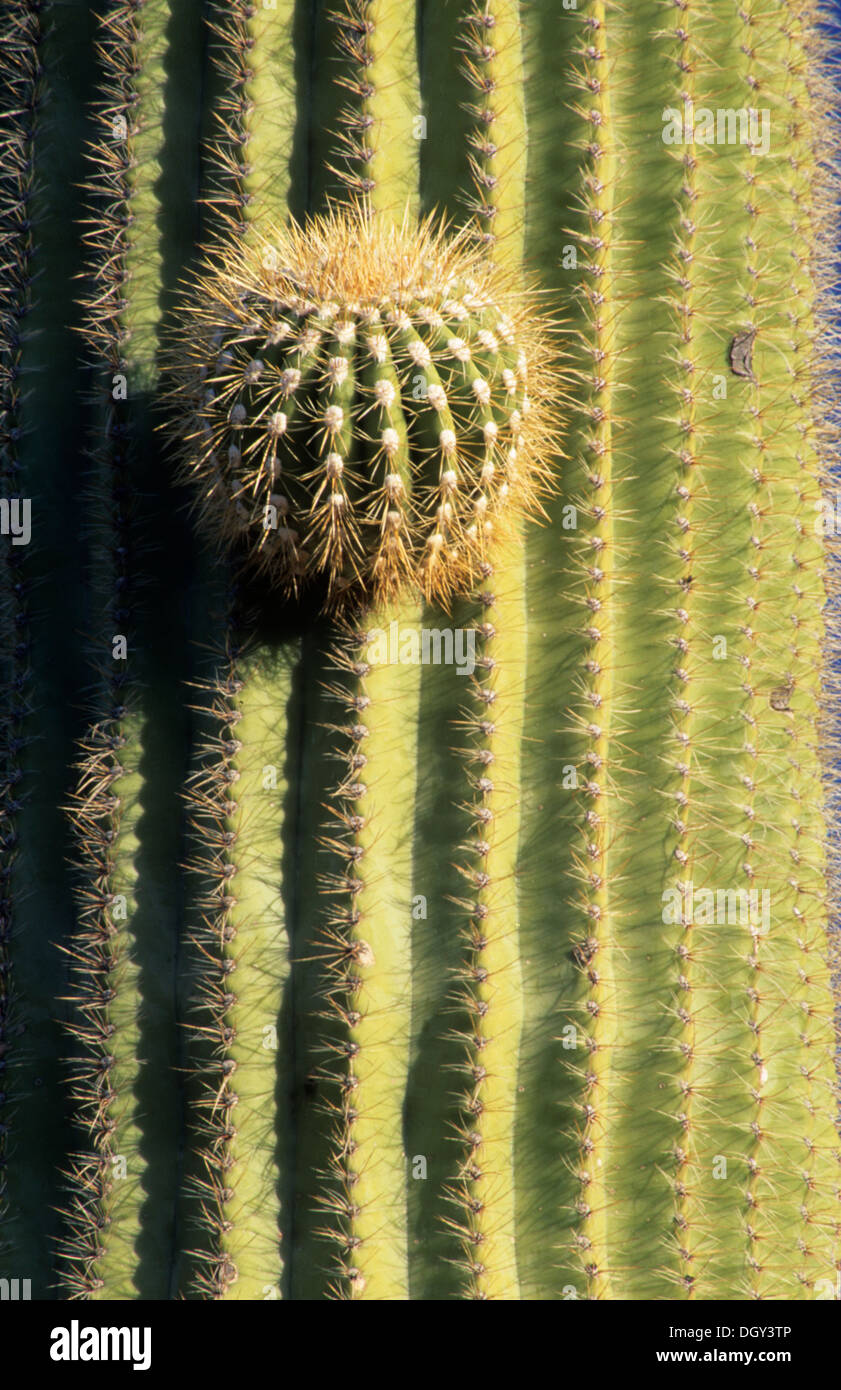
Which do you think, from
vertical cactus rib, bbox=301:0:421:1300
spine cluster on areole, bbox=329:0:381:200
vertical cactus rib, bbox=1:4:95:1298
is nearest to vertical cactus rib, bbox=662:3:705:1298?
vertical cactus rib, bbox=301:0:421:1300

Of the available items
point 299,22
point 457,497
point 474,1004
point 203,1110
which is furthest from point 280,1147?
point 299,22

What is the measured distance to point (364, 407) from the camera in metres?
3.29

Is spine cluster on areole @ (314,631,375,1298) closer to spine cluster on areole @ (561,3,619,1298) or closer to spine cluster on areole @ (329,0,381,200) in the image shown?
spine cluster on areole @ (561,3,619,1298)

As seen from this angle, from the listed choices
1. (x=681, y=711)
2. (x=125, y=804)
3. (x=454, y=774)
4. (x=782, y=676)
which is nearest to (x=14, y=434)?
(x=125, y=804)

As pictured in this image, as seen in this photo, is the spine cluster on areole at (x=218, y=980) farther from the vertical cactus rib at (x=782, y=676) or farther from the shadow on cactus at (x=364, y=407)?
the vertical cactus rib at (x=782, y=676)

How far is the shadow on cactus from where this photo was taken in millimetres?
3295

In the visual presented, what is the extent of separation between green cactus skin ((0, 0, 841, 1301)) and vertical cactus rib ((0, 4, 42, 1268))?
0.7 inches

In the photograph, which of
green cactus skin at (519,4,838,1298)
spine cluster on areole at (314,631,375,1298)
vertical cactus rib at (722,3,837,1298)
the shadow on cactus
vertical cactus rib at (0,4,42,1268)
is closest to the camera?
the shadow on cactus

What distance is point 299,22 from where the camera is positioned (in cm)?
402

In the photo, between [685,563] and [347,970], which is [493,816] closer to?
[347,970]

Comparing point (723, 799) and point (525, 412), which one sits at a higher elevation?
point (525, 412)

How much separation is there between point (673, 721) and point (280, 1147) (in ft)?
6.08

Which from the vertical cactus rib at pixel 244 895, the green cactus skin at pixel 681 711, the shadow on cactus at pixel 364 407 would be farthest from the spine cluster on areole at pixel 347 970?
the green cactus skin at pixel 681 711

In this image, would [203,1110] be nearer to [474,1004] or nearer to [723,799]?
[474,1004]
